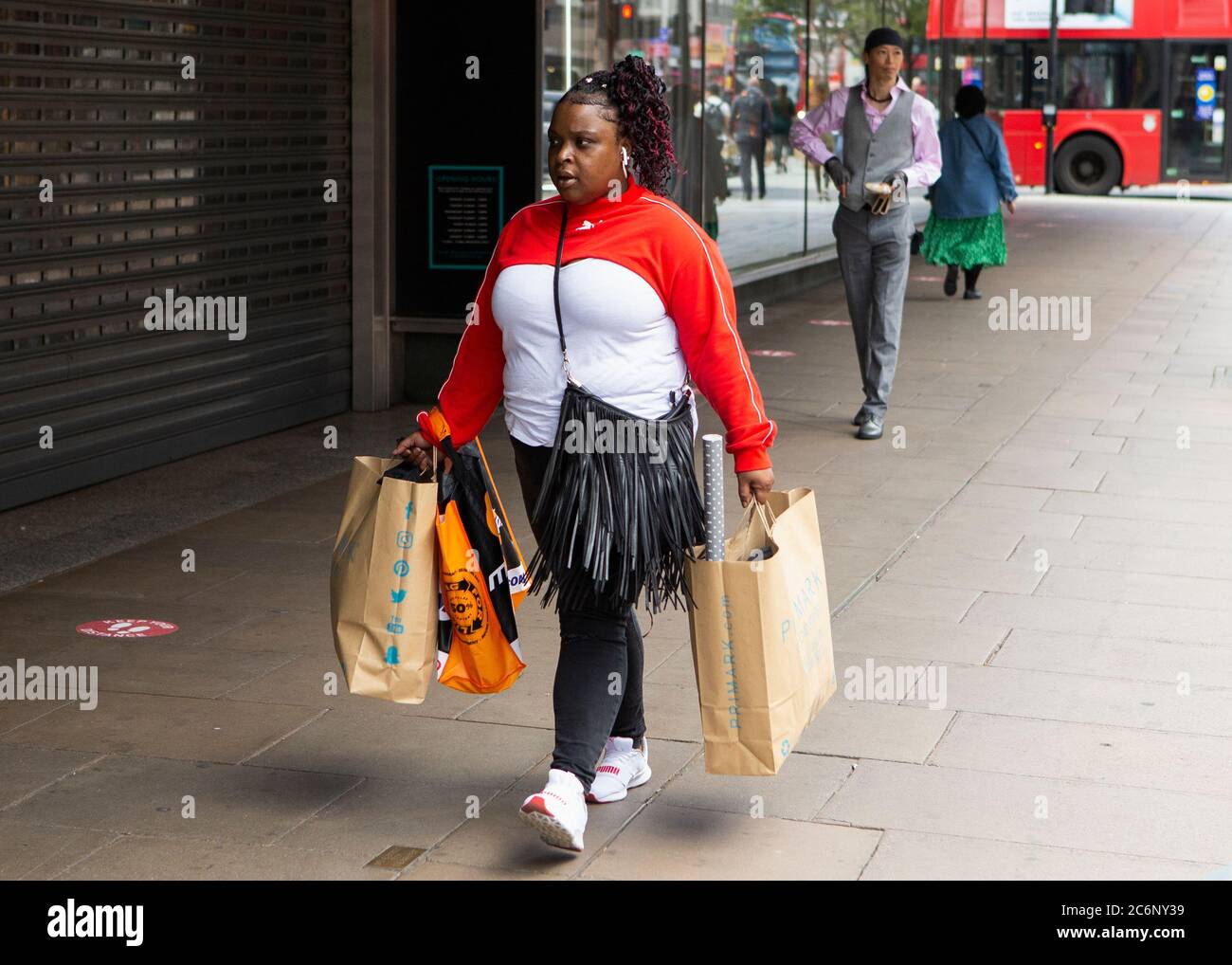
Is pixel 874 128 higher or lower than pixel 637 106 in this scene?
higher

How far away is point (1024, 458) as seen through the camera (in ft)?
28.2

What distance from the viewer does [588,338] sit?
3.87 m

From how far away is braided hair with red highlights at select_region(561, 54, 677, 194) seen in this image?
3850 millimetres

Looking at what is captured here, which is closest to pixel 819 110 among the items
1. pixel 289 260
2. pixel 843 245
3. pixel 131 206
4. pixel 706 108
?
pixel 843 245

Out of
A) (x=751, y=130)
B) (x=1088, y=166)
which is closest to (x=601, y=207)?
(x=751, y=130)

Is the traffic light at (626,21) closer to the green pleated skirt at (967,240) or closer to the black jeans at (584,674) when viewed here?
the green pleated skirt at (967,240)

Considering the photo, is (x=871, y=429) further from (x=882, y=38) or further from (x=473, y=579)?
(x=473, y=579)

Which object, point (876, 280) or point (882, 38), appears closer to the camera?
point (882, 38)

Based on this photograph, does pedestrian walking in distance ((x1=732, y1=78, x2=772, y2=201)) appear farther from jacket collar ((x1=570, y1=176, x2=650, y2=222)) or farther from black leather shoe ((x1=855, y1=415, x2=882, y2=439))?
jacket collar ((x1=570, y1=176, x2=650, y2=222))

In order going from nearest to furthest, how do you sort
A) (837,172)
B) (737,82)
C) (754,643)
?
(754,643)
(837,172)
(737,82)

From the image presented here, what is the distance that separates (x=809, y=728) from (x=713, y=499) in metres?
1.16

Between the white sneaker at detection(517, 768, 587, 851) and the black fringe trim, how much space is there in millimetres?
400

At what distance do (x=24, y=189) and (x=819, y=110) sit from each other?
157 inches

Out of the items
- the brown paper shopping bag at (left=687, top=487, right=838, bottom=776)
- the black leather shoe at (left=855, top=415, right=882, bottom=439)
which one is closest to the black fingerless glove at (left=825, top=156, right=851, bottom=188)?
the black leather shoe at (left=855, top=415, right=882, bottom=439)
